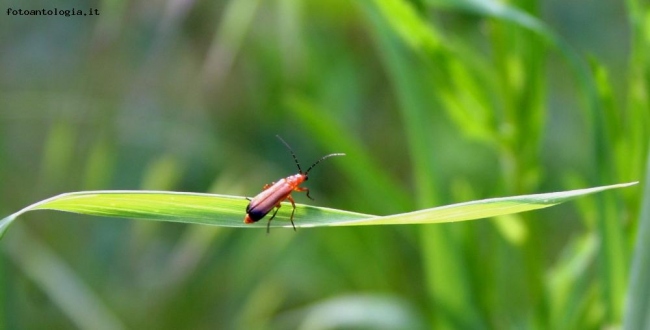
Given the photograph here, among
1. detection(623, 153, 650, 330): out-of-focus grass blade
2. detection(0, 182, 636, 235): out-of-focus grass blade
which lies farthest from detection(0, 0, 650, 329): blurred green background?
detection(0, 182, 636, 235): out-of-focus grass blade

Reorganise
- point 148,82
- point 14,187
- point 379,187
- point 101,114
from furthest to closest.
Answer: point 148,82, point 14,187, point 101,114, point 379,187

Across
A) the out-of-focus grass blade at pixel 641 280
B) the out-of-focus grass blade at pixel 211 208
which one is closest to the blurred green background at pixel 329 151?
the out-of-focus grass blade at pixel 641 280

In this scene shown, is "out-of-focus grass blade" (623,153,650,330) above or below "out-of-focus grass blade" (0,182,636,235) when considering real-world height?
below

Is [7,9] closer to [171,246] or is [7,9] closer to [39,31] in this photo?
[39,31]

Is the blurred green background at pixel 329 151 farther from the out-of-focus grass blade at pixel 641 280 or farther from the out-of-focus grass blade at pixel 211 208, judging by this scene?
the out-of-focus grass blade at pixel 211 208

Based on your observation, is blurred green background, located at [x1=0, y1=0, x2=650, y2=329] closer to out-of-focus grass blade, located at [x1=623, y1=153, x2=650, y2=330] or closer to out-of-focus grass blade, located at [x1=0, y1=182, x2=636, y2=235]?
out-of-focus grass blade, located at [x1=623, y1=153, x2=650, y2=330]

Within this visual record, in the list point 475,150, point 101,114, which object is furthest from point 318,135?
point 475,150
